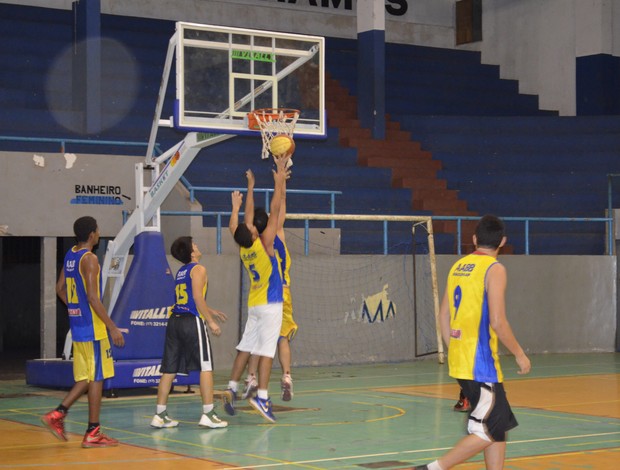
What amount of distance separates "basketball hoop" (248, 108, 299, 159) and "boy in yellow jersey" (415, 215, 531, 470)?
18.3 feet

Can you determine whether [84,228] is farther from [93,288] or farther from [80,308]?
[80,308]

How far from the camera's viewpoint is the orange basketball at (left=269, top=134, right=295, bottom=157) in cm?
1158

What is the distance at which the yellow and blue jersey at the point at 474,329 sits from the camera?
7344 millimetres

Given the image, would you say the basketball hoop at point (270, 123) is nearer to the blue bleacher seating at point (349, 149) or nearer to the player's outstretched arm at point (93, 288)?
the player's outstretched arm at point (93, 288)

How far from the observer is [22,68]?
23672 mm

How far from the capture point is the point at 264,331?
37.8 ft

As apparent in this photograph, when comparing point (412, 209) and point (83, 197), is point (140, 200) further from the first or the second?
point (412, 209)

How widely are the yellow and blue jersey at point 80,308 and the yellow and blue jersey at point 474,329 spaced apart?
3.97m

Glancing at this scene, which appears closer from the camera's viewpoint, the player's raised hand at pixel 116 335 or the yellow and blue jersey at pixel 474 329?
the yellow and blue jersey at pixel 474 329

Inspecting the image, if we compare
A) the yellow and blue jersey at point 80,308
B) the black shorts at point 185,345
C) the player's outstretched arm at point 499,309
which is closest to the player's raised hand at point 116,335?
the yellow and blue jersey at point 80,308

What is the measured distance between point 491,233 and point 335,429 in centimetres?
437

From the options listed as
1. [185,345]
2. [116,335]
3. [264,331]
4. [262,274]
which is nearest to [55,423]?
[116,335]

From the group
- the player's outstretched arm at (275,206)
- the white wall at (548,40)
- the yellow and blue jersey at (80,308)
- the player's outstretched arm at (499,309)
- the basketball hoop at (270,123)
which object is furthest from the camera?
the white wall at (548,40)

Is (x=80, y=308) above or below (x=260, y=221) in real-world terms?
below
